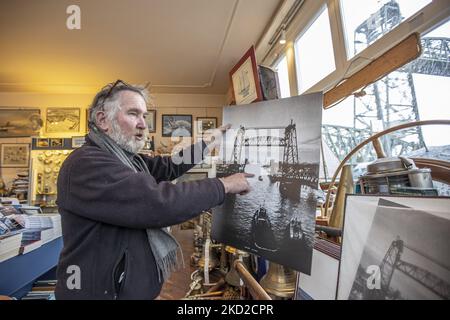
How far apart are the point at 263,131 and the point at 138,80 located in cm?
342

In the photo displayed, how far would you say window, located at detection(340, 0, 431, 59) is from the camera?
127 cm

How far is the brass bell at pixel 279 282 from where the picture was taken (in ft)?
2.74

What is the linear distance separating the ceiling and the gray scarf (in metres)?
1.73

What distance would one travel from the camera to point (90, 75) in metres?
3.59

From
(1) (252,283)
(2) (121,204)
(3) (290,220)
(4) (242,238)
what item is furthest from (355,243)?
(2) (121,204)

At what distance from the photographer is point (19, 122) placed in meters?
4.25

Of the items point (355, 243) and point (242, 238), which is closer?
point (355, 243)

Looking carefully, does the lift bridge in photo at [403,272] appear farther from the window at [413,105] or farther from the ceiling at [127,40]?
the ceiling at [127,40]

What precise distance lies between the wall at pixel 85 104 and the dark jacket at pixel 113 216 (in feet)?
11.3

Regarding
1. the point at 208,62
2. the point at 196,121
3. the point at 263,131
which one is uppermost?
the point at 208,62

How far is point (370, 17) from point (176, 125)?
3.54 metres

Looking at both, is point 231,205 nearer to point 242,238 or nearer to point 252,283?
point 242,238

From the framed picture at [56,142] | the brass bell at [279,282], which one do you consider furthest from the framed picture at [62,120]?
the brass bell at [279,282]

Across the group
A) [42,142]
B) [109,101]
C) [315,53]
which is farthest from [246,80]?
[42,142]
